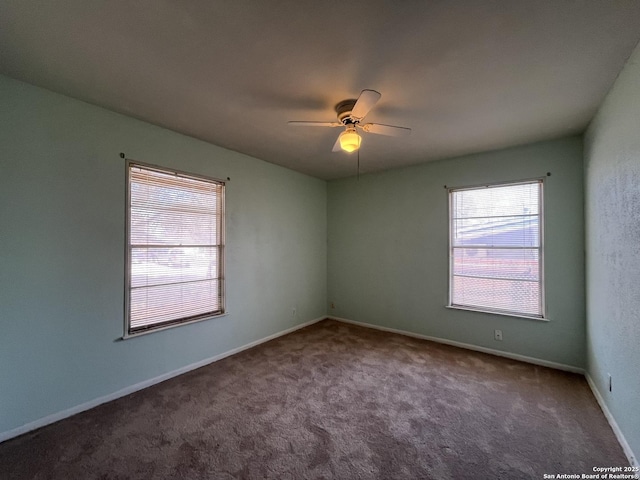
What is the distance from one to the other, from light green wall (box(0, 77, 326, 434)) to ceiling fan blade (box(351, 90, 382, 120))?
2.01m

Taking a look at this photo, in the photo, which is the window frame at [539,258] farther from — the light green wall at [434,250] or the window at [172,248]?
the window at [172,248]

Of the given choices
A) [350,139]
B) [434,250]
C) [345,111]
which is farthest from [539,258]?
[345,111]

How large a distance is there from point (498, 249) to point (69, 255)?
14.8 ft

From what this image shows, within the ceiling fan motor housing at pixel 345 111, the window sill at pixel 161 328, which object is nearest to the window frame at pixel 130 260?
the window sill at pixel 161 328

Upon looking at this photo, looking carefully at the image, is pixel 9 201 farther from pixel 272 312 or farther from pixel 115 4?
pixel 272 312

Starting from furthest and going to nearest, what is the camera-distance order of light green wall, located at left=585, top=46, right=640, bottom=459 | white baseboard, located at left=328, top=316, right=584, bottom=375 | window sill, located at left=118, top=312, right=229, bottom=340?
white baseboard, located at left=328, top=316, right=584, bottom=375 → window sill, located at left=118, top=312, right=229, bottom=340 → light green wall, located at left=585, top=46, right=640, bottom=459

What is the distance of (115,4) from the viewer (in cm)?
136

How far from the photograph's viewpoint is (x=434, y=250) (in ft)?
12.9

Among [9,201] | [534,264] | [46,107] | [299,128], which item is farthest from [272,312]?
[534,264]

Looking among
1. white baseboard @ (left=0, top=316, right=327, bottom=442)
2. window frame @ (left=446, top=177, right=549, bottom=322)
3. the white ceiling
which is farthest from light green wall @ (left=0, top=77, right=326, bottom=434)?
window frame @ (left=446, top=177, right=549, bottom=322)

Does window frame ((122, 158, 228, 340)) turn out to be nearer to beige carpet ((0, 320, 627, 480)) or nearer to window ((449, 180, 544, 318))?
beige carpet ((0, 320, 627, 480))

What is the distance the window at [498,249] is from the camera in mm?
3248

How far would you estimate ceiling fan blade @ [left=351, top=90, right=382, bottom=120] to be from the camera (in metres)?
1.78

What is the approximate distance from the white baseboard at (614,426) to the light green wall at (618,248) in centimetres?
4
